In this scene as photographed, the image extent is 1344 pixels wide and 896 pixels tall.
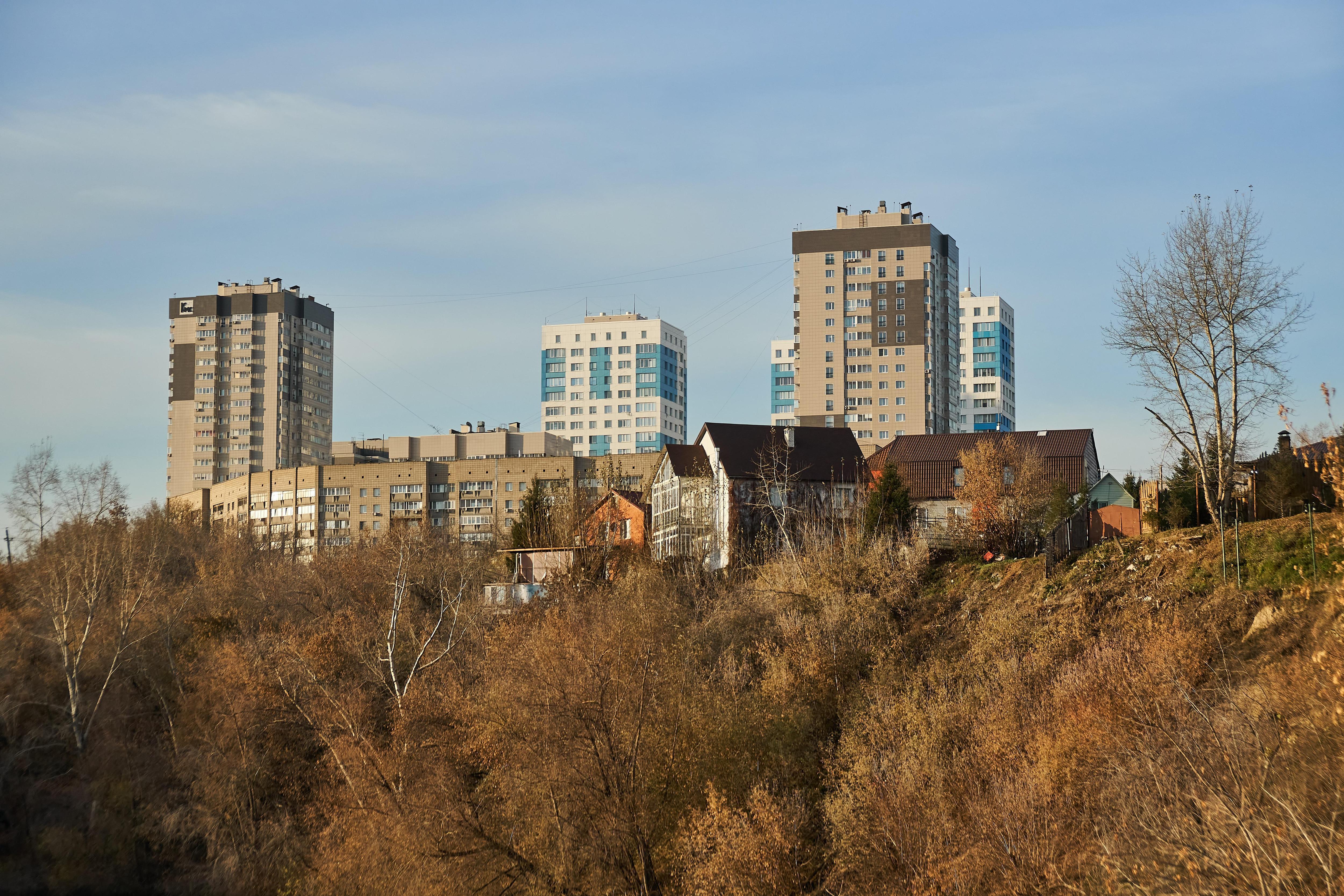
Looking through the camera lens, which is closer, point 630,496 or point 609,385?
point 630,496

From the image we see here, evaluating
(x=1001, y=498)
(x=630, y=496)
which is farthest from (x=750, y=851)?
(x=630, y=496)

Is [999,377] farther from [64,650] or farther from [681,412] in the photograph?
[64,650]

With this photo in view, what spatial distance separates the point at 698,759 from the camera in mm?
33250

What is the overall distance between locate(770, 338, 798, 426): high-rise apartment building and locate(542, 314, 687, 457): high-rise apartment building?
51.2 feet

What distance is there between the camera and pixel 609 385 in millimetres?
154625

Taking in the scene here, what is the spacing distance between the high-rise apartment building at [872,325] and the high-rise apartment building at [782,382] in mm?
15223

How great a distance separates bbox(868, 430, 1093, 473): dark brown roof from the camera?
5659 centimetres

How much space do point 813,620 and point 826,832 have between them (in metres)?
10.6

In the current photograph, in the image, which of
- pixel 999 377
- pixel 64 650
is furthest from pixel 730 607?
pixel 999 377

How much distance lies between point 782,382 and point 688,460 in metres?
89.3

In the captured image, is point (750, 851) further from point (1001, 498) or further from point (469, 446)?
point (469, 446)

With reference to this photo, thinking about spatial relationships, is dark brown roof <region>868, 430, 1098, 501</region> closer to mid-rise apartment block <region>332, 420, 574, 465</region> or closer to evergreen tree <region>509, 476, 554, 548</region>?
evergreen tree <region>509, 476, 554, 548</region>

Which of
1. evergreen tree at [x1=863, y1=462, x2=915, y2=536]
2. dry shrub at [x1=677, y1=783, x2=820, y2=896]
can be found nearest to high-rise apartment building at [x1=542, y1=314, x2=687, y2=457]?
evergreen tree at [x1=863, y1=462, x2=915, y2=536]

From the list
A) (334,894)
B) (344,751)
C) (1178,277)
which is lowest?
(334,894)
